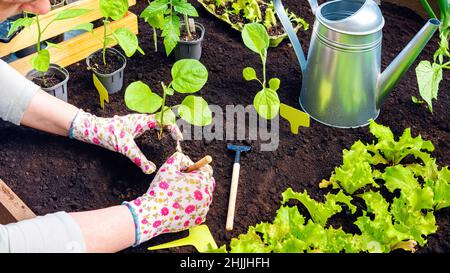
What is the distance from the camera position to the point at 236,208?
1.42 metres

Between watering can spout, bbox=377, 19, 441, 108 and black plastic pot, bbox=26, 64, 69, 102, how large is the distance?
882 mm

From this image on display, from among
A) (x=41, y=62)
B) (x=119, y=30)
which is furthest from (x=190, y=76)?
(x=41, y=62)

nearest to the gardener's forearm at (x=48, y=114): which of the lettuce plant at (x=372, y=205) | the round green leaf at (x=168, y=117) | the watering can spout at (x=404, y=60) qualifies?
the round green leaf at (x=168, y=117)

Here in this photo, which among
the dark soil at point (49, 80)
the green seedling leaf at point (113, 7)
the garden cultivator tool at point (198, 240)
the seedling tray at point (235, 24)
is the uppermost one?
the green seedling leaf at point (113, 7)

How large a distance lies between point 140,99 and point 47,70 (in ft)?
1.24

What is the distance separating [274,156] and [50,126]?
61cm

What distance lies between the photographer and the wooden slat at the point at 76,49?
1.73m

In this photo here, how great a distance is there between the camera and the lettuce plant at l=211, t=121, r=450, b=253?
1.27 meters

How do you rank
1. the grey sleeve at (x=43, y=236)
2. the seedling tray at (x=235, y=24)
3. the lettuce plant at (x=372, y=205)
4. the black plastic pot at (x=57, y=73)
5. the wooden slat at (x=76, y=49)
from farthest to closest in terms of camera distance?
the seedling tray at (x=235, y=24), the wooden slat at (x=76, y=49), the black plastic pot at (x=57, y=73), the lettuce plant at (x=372, y=205), the grey sleeve at (x=43, y=236)

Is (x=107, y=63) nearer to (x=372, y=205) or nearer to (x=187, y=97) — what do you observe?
(x=187, y=97)

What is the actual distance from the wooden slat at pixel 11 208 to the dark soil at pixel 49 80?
0.37 meters

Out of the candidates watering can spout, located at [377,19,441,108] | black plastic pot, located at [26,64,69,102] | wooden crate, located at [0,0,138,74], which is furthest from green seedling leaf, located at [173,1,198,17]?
watering can spout, located at [377,19,441,108]

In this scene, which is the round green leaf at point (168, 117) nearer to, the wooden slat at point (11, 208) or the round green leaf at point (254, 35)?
the round green leaf at point (254, 35)
